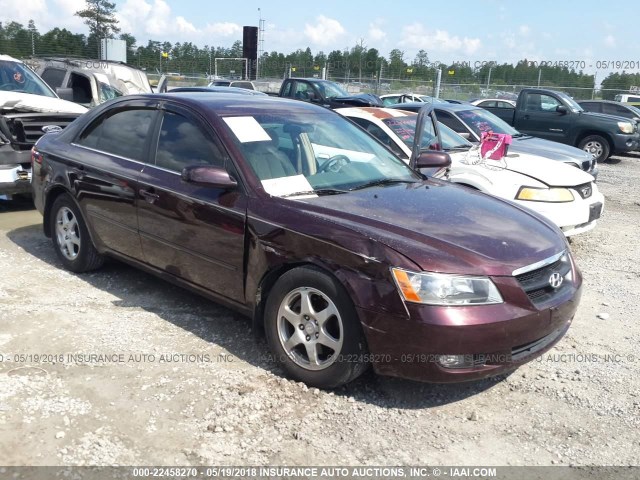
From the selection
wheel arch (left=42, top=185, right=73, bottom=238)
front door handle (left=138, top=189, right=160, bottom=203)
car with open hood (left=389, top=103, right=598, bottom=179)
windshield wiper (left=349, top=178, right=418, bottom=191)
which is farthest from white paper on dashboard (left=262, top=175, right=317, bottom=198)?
car with open hood (left=389, top=103, right=598, bottom=179)

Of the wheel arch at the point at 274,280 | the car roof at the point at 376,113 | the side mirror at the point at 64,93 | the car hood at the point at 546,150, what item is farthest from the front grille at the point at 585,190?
the side mirror at the point at 64,93

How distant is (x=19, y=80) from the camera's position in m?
8.80

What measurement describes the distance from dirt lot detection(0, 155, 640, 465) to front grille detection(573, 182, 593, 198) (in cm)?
199

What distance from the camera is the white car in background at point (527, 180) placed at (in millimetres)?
6293

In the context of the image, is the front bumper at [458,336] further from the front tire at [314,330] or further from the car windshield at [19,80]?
the car windshield at [19,80]

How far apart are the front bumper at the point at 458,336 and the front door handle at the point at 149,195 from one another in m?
1.89

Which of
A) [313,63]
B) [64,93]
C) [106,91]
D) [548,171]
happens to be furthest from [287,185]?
[313,63]

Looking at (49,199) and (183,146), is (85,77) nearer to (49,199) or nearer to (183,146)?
(49,199)

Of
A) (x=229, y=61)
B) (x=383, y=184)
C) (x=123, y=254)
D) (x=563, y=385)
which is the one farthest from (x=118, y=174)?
(x=229, y=61)

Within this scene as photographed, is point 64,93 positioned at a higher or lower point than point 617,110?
lower

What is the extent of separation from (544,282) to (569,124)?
41.3 ft

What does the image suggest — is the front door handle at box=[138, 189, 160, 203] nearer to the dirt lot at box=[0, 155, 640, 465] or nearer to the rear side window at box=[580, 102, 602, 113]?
the dirt lot at box=[0, 155, 640, 465]

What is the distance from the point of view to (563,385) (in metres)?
3.70

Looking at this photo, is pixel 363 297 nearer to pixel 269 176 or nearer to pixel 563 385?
pixel 269 176
